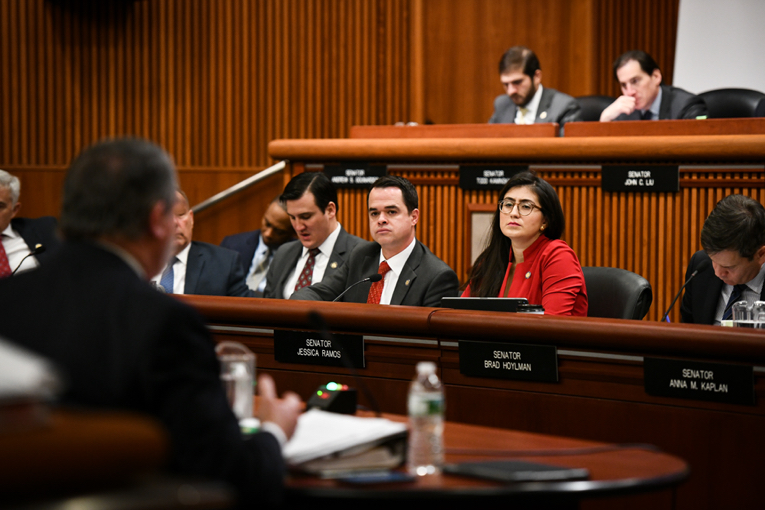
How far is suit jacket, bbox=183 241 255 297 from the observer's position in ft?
12.6

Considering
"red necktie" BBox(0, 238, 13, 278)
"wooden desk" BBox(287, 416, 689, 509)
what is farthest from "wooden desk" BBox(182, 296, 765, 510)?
"red necktie" BBox(0, 238, 13, 278)

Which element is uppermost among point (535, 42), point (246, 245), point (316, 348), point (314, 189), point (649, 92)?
point (535, 42)

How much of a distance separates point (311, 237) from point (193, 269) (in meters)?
0.59

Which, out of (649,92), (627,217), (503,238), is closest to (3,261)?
(503,238)

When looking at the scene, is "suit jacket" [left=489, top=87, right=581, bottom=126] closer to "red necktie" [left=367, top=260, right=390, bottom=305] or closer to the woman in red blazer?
the woman in red blazer

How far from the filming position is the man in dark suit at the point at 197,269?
3855mm

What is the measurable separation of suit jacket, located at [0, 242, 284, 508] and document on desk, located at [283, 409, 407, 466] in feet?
0.36

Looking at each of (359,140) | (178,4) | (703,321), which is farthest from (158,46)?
(703,321)

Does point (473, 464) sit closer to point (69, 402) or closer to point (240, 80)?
point (69, 402)

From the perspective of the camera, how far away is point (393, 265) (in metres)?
3.24

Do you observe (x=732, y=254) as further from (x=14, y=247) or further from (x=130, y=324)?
(x=14, y=247)

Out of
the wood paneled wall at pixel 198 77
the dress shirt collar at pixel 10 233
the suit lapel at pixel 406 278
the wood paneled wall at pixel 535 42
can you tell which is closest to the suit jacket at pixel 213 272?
the dress shirt collar at pixel 10 233

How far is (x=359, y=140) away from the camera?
14.0 ft

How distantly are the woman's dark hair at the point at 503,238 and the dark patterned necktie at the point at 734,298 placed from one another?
0.67 m
